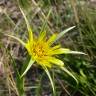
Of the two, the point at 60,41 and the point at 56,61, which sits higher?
the point at 56,61

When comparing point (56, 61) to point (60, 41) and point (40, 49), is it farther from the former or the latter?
point (60, 41)

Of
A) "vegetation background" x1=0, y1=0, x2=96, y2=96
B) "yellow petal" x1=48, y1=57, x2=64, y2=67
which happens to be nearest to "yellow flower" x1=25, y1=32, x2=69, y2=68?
"yellow petal" x1=48, y1=57, x2=64, y2=67

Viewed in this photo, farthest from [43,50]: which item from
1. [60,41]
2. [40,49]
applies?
[60,41]

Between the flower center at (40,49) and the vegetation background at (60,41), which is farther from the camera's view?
the vegetation background at (60,41)

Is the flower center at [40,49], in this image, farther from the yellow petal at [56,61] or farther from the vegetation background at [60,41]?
the vegetation background at [60,41]

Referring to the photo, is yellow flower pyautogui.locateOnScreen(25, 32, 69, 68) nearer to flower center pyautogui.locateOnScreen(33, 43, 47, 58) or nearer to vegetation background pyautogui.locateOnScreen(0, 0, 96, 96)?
flower center pyautogui.locateOnScreen(33, 43, 47, 58)

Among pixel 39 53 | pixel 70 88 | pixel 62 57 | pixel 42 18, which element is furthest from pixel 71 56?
pixel 39 53

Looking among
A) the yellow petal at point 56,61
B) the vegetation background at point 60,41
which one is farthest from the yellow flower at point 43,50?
the vegetation background at point 60,41

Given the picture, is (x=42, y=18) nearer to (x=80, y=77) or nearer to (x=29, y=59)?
(x=80, y=77)
